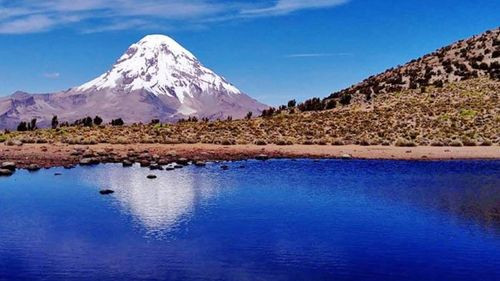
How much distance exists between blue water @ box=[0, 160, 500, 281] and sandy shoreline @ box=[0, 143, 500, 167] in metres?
10.1

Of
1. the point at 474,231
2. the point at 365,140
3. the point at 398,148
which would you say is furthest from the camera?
the point at 365,140

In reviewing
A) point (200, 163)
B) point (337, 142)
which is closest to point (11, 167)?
point (200, 163)

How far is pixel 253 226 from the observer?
2881 cm

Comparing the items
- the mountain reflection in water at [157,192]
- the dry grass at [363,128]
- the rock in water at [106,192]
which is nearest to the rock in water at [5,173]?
the mountain reflection in water at [157,192]

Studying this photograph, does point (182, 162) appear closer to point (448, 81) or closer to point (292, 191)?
point (292, 191)

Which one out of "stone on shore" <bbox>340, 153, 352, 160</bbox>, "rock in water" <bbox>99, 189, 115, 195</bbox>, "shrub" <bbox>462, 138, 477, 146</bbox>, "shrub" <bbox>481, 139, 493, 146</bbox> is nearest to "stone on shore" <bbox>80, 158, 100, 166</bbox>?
"rock in water" <bbox>99, 189, 115, 195</bbox>

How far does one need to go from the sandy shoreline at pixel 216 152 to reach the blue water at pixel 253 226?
33.2ft

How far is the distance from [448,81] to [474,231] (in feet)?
257

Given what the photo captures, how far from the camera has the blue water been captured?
Answer: 22062 millimetres

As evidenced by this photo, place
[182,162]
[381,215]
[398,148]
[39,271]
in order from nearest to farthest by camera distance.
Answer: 1. [39,271]
2. [381,215]
3. [182,162]
4. [398,148]

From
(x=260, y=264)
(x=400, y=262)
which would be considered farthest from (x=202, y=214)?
(x=400, y=262)

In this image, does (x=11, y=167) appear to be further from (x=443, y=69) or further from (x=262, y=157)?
(x=443, y=69)

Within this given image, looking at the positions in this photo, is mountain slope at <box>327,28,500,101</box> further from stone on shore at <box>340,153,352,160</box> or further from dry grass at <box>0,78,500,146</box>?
stone on shore at <box>340,153,352,160</box>

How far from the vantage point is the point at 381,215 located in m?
31.4
